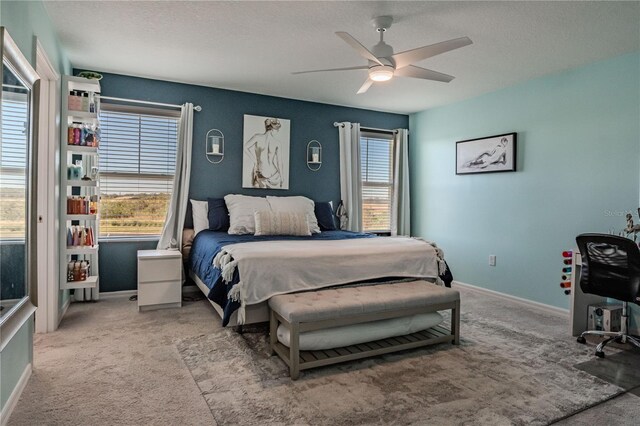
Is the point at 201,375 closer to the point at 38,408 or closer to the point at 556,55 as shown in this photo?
the point at 38,408

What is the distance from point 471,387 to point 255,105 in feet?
12.7

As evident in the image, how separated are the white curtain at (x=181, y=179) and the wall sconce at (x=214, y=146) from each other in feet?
0.76

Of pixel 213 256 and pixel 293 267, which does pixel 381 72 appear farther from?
pixel 213 256

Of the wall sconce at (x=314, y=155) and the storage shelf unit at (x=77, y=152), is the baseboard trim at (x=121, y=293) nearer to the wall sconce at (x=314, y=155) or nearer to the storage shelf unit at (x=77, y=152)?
the storage shelf unit at (x=77, y=152)

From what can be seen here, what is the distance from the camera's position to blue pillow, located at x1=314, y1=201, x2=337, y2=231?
4828 millimetres

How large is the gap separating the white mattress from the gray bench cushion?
158mm

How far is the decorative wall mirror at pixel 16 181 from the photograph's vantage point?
178cm

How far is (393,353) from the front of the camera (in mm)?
2775

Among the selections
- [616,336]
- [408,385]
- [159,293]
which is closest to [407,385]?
[408,385]

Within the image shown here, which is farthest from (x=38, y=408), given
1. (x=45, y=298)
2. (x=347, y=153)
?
(x=347, y=153)

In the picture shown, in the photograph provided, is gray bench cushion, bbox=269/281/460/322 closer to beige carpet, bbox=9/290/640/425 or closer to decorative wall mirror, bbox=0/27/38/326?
beige carpet, bbox=9/290/640/425

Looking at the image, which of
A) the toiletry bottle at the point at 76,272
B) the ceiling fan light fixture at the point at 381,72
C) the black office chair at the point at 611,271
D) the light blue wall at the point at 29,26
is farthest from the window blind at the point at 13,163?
the black office chair at the point at 611,271

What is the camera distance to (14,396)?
200 cm

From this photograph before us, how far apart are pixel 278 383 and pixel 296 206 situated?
8.32 ft
